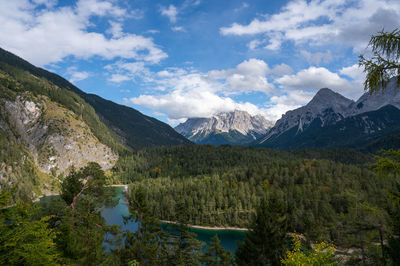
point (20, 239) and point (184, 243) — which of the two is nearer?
point (20, 239)

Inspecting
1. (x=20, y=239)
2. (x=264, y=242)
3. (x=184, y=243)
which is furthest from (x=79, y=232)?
(x=264, y=242)

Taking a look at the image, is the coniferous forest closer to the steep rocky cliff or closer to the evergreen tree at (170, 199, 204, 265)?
the evergreen tree at (170, 199, 204, 265)

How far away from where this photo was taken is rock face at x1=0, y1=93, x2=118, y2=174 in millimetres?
167500

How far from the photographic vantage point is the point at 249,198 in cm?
10506

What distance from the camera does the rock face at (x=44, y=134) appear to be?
168 m

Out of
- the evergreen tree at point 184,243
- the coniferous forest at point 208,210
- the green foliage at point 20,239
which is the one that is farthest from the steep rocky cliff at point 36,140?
the green foliage at point 20,239

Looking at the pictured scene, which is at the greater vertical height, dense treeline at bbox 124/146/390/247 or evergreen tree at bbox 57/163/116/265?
evergreen tree at bbox 57/163/116/265

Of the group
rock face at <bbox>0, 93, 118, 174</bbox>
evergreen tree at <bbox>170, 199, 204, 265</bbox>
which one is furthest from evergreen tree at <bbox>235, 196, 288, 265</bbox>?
rock face at <bbox>0, 93, 118, 174</bbox>

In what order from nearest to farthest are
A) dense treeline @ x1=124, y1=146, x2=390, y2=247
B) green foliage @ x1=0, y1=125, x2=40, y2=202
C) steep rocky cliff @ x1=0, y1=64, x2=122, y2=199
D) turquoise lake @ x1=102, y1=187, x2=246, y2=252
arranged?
turquoise lake @ x1=102, y1=187, x2=246, y2=252, dense treeline @ x1=124, y1=146, x2=390, y2=247, green foliage @ x1=0, y1=125, x2=40, y2=202, steep rocky cliff @ x1=0, y1=64, x2=122, y2=199

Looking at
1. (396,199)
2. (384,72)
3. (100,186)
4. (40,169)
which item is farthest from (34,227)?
(40,169)

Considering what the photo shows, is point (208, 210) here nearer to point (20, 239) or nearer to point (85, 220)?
point (85, 220)

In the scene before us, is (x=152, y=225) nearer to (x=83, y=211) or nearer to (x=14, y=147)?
(x=83, y=211)

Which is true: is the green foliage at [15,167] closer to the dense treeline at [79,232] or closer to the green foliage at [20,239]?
the dense treeline at [79,232]

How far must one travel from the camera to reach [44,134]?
587 feet
